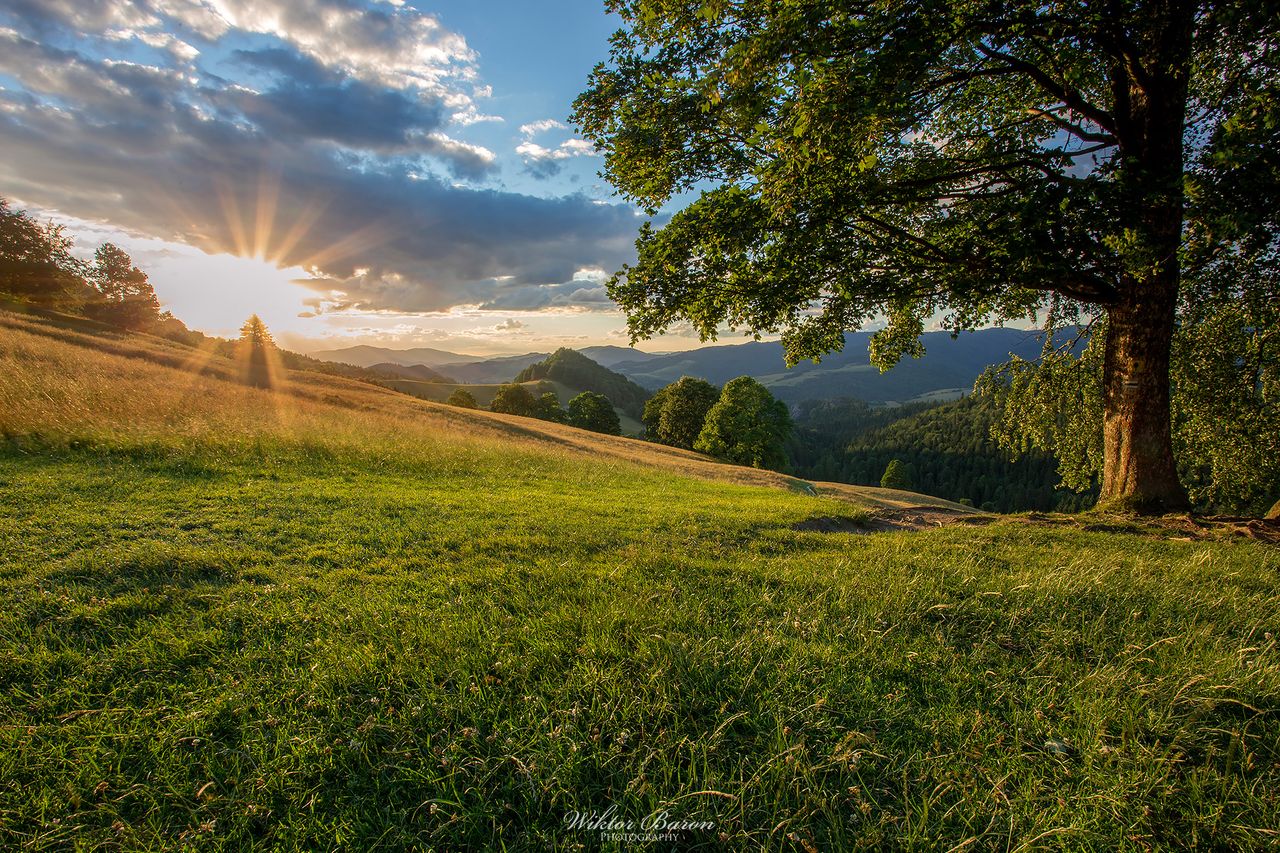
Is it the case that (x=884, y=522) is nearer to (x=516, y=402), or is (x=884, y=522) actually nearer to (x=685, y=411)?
(x=685, y=411)

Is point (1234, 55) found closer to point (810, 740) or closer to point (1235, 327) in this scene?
point (1235, 327)

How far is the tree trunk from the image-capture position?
33.3 feet

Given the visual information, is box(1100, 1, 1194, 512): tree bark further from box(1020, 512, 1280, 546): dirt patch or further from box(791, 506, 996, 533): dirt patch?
box(791, 506, 996, 533): dirt patch

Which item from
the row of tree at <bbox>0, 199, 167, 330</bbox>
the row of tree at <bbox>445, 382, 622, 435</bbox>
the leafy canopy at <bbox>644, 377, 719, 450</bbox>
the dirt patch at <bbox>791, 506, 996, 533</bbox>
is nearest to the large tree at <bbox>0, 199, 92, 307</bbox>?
the row of tree at <bbox>0, 199, 167, 330</bbox>

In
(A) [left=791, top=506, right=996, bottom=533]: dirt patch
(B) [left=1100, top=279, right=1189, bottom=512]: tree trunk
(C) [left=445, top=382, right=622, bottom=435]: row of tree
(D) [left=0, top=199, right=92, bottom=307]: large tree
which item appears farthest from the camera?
(C) [left=445, top=382, right=622, bottom=435]: row of tree

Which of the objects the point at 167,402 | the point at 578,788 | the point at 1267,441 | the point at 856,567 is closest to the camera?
the point at 578,788

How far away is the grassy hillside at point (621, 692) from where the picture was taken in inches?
98.8

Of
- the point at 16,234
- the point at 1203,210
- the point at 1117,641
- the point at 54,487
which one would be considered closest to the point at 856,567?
the point at 1117,641

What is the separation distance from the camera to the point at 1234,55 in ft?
30.2

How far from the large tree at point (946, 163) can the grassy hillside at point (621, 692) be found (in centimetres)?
521

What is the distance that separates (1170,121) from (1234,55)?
60.2 inches

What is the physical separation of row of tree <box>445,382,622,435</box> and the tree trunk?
213 feet

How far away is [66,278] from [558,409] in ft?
201

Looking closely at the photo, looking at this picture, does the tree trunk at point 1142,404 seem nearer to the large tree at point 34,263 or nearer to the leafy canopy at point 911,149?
the leafy canopy at point 911,149
